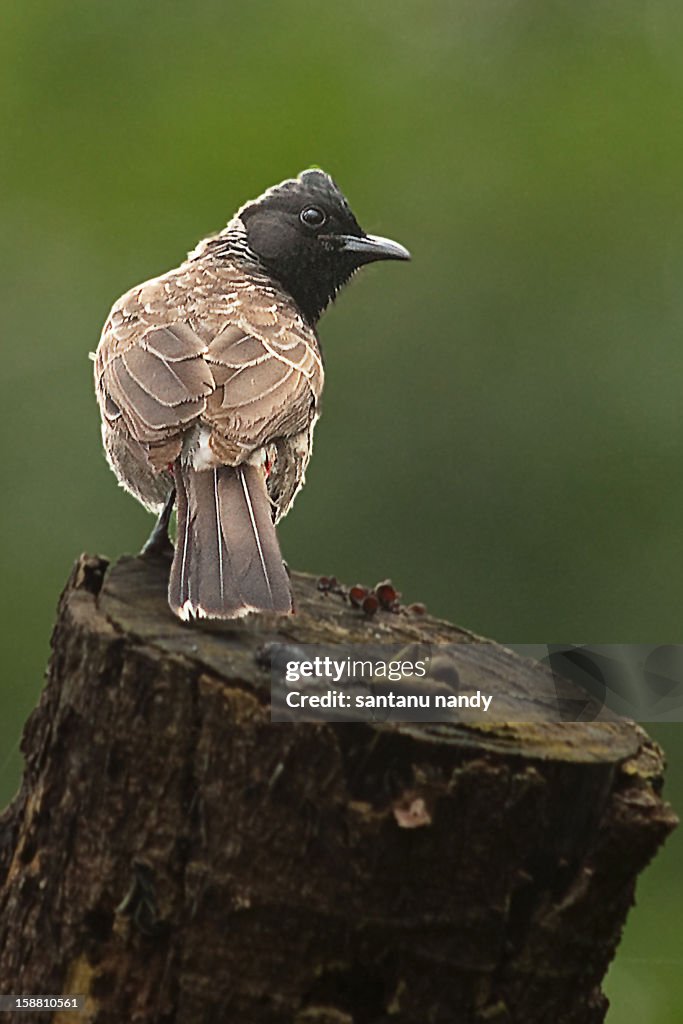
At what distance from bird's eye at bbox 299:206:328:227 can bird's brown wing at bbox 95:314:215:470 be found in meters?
1.25

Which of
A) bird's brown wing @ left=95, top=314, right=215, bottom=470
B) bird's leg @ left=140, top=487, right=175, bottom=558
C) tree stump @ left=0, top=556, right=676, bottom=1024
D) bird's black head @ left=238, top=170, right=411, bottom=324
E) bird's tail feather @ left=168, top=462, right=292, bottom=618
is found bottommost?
tree stump @ left=0, top=556, right=676, bottom=1024

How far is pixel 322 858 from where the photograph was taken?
3.43m

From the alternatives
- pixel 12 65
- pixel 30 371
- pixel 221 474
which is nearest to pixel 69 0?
pixel 12 65

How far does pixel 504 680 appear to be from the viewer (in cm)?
396

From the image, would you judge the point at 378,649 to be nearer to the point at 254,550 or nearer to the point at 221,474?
the point at 254,550

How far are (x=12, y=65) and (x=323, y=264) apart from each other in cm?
354

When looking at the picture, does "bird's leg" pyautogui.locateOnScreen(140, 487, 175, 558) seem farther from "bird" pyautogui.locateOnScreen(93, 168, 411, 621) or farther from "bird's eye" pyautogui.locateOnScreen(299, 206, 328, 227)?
"bird's eye" pyautogui.locateOnScreen(299, 206, 328, 227)

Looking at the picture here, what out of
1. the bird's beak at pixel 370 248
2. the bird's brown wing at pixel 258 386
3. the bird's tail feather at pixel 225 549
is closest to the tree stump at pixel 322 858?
the bird's tail feather at pixel 225 549

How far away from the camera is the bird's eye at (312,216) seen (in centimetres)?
632

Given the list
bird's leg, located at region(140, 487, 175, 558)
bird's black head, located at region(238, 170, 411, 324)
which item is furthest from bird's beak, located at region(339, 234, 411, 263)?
bird's leg, located at region(140, 487, 175, 558)

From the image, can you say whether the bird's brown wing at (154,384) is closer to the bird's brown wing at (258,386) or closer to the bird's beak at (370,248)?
the bird's brown wing at (258,386)

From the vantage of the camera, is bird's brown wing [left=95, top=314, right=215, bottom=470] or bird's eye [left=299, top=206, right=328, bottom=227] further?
bird's eye [left=299, top=206, right=328, bottom=227]

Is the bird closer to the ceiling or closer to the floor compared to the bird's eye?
closer to the floor

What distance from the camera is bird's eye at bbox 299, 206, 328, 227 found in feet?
20.7
